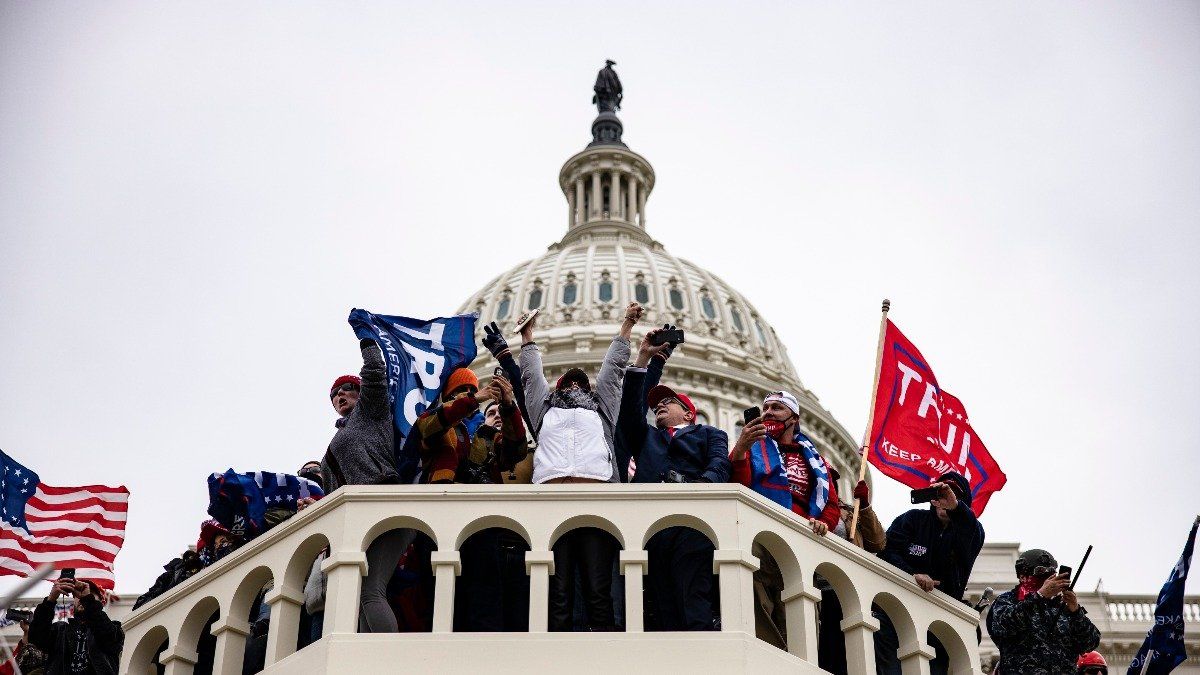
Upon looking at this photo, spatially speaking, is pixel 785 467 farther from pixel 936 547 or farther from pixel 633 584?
pixel 633 584

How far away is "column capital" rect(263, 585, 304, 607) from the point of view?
12.3 metres

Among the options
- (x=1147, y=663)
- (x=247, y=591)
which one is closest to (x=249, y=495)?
(x=247, y=591)

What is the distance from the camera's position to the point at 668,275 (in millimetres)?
84125

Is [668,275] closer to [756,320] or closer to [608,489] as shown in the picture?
[756,320]

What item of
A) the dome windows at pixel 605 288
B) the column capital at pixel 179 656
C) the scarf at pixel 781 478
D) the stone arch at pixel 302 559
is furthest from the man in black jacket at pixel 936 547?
the dome windows at pixel 605 288

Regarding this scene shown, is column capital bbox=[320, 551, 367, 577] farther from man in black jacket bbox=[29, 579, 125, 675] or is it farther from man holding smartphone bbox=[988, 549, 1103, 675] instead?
man holding smartphone bbox=[988, 549, 1103, 675]

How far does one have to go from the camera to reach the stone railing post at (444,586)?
11664 millimetres

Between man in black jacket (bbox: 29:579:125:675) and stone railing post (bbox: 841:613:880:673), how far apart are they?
575 cm

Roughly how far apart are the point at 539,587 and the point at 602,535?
2.58 feet

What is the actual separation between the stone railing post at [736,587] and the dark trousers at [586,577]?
2.69 feet

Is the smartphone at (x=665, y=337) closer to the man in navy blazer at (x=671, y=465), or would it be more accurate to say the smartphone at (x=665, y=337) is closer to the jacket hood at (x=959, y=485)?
the man in navy blazer at (x=671, y=465)

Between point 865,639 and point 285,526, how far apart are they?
14.0 ft

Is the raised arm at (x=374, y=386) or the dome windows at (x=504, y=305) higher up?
the dome windows at (x=504, y=305)

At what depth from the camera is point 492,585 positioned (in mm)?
12500
